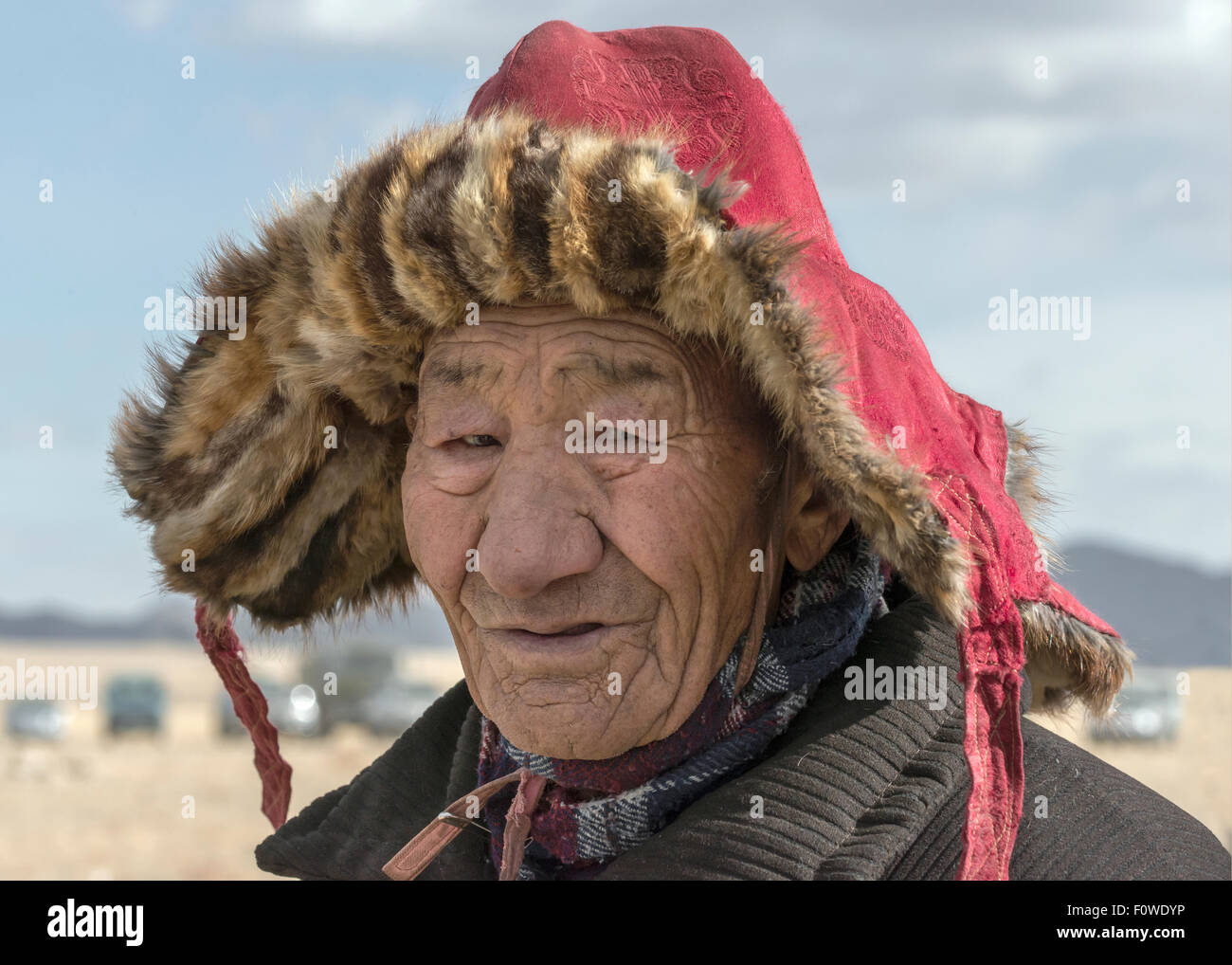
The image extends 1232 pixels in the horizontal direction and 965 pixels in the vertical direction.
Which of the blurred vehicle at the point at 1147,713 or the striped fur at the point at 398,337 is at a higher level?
the striped fur at the point at 398,337

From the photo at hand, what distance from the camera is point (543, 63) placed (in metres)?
2.52

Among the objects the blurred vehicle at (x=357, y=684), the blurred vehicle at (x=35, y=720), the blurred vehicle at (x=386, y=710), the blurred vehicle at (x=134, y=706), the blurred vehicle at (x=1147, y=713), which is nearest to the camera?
the blurred vehicle at (x=1147, y=713)

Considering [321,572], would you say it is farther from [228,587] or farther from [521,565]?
[521,565]

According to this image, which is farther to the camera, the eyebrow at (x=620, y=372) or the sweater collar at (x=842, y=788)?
the eyebrow at (x=620, y=372)

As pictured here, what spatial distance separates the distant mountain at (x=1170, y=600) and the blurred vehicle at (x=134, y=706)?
32.4 metres

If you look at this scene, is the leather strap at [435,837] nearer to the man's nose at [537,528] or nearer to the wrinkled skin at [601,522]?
the wrinkled skin at [601,522]

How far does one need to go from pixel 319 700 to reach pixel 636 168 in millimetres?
25507

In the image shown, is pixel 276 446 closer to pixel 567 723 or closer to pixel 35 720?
pixel 567 723

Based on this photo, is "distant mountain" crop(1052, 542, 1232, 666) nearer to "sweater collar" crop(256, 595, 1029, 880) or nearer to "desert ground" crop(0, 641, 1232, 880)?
"desert ground" crop(0, 641, 1232, 880)

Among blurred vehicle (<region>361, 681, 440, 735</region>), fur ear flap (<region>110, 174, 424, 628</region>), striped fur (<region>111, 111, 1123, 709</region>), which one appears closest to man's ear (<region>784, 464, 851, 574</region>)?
striped fur (<region>111, 111, 1123, 709</region>)

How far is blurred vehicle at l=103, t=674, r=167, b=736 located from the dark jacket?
30.2 m

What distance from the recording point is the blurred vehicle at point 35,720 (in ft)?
95.5

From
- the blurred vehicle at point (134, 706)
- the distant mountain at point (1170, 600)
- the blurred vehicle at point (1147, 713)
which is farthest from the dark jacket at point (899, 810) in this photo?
the distant mountain at point (1170, 600)
